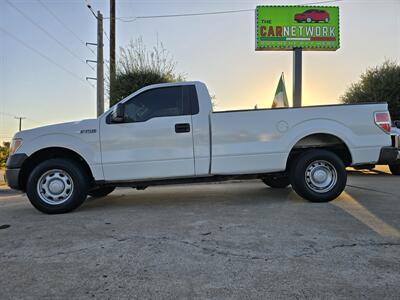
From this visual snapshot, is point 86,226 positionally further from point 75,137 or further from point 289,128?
point 289,128

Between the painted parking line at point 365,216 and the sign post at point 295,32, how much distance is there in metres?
11.4

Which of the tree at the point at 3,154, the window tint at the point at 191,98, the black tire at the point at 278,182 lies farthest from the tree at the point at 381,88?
the tree at the point at 3,154

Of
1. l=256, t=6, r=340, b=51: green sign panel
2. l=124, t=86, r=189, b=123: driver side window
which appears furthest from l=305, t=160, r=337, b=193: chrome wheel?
l=256, t=6, r=340, b=51: green sign panel

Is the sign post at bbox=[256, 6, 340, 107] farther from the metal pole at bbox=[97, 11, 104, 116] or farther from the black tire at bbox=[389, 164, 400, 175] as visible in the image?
the metal pole at bbox=[97, 11, 104, 116]

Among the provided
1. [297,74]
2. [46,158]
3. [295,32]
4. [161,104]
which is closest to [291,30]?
[295,32]

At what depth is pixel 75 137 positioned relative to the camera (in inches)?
218

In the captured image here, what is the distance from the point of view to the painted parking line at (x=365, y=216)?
13.4 ft

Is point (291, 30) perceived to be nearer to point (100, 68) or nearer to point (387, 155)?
point (100, 68)

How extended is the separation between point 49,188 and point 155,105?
212 centimetres

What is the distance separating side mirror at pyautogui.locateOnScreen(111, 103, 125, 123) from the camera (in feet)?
18.2

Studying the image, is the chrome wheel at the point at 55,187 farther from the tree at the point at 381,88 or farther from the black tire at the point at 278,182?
the tree at the point at 381,88

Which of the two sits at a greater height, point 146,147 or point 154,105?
point 154,105

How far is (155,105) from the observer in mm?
5711

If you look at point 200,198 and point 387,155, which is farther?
point 200,198
